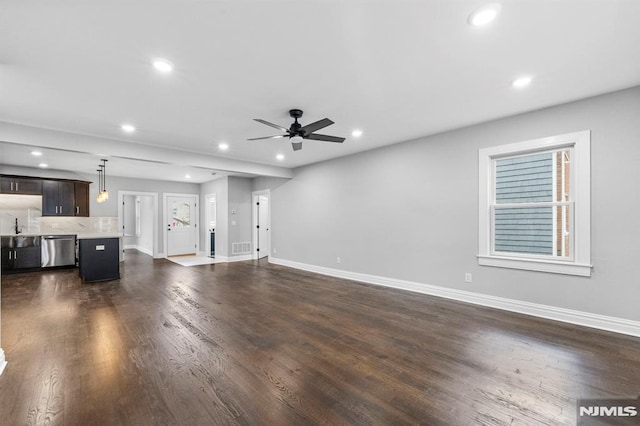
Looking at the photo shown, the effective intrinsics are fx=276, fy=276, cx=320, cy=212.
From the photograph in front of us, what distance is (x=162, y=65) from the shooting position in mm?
2457

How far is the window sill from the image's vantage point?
3277mm

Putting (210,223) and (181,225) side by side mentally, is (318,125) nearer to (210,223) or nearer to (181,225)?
(210,223)

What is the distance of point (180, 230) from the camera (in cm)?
959

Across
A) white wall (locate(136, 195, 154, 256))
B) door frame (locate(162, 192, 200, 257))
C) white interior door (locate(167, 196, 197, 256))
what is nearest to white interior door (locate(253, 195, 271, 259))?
door frame (locate(162, 192, 200, 257))

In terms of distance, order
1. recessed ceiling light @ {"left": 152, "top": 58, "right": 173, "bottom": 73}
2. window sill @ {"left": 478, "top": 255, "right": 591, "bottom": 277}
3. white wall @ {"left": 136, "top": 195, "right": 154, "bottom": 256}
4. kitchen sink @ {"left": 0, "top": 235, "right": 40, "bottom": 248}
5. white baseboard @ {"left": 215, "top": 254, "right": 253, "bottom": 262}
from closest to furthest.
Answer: recessed ceiling light @ {"left": 152, "top": 58, "right": 173, "bottom": 73}
window sill @ {"left": 478, "top": 255, "right": 591, "bottom": 277}
kitchen sink @ {"left": 0, "top": 235, "right": 40, "bottom": 248}
white baseboard @ {"left": 215, "top": 254, "right": 253, "bottom": 262}
white wall @ {"left": 136, "top": 195, "right": 154, "bottom": 256}

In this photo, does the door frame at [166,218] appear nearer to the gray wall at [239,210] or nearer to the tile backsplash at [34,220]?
the tile backsplash at [34,220]

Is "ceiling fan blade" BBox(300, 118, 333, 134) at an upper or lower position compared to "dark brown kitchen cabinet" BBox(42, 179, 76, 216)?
upper

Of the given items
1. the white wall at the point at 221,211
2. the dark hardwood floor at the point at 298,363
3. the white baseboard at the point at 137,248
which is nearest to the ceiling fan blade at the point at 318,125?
the dark hardwood floor at the point at 298,363

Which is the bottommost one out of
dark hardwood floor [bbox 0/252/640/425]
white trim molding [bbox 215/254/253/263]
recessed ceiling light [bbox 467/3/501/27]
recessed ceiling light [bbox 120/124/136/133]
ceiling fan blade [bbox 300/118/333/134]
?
white trim molding [bbox 215/254/253/263]

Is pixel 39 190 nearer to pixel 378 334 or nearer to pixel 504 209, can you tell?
pixel 378 334

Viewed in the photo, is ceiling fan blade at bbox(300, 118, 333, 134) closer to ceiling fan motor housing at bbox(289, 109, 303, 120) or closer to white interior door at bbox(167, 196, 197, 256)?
ceiling fan motor housing at bbox(289, 109, 303, 120)

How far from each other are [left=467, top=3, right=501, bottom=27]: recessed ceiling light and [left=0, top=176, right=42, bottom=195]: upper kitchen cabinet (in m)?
9.72

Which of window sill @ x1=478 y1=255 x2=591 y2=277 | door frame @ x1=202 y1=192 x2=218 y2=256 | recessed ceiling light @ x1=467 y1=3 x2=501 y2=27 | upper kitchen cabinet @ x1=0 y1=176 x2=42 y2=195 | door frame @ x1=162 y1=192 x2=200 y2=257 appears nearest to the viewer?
recessed ceiling light @ x1=467 y1=3 x2=501 y2=27

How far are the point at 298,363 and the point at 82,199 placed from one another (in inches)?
337
